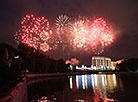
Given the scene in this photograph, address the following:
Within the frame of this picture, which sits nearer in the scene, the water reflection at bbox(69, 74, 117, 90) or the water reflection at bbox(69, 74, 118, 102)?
the water reflection at bbox(69, 74, 118, 102)

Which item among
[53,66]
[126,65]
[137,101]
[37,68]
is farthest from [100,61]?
[137,101]

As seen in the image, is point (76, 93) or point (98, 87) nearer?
point (76, 93)

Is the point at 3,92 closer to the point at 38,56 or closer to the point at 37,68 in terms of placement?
the point at 37,68

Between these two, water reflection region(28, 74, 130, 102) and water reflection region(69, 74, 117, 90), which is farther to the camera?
water reflection region(69, 74, 117, 90)

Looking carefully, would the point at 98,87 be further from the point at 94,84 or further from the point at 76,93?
the point at 76,93

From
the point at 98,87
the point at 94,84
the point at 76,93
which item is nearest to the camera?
the point at 76,93

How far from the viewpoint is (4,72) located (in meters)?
3.81

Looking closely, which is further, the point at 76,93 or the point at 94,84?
the point at 94,84

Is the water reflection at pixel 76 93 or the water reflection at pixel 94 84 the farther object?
the water reflection at pixel 94 84

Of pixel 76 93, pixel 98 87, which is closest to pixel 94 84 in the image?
pixel 98 87

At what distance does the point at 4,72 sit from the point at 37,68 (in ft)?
163

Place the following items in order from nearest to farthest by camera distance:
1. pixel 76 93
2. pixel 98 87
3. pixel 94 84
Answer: pixel 76 93, pixel 98 87, pixel 94 84

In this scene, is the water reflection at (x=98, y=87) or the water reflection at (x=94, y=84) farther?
the water reflection at (x=94, y=84)

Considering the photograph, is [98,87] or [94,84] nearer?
[98,87]
